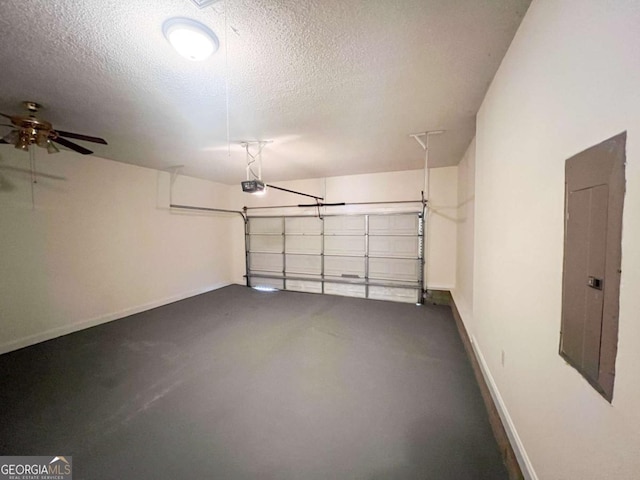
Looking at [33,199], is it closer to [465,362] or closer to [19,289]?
[19,289]

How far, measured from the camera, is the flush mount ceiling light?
1.25 meters

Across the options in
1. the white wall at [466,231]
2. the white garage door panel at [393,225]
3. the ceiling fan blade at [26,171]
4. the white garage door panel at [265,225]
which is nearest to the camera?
the ceiling fan blade at [26,171]

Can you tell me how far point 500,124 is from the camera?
1.67 meters

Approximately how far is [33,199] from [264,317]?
11.9ft

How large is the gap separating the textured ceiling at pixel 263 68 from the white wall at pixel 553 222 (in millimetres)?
420

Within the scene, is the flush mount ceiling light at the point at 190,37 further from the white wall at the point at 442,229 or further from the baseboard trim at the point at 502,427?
the white wall at the point at 442,229

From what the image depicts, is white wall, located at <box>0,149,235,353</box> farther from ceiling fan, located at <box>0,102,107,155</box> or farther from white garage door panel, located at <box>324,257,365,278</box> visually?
white garage door panel, located at <box>324,257,365,278</box>

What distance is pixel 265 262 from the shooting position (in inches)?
244

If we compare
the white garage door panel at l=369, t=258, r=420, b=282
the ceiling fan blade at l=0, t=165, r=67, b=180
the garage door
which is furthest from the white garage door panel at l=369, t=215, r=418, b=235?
the ceiling fan blade at l=0, t=165, r=67, b=180

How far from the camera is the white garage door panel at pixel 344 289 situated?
209 inches

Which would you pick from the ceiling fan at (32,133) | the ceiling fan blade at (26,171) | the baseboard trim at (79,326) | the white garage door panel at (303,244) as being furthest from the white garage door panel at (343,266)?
the ceiling fan blade at (26,171)

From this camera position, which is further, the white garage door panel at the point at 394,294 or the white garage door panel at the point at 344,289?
the white garage door panel at the point at 344,289

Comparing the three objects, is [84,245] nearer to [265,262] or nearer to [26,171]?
[26,171]

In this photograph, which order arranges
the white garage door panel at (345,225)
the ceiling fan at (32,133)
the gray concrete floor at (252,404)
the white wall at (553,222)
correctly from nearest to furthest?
the white wall at (553,222), the gray concrete floor at (252,404), the ceiling fan at (32,133), the white garage door panel at (345,225)
